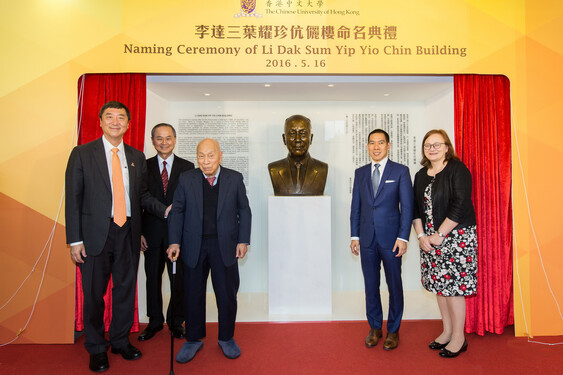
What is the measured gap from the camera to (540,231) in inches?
123

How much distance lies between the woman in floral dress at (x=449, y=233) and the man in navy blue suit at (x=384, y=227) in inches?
6.5

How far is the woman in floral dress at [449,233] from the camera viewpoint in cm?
253

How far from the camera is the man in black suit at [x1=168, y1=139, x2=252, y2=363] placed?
2520mm

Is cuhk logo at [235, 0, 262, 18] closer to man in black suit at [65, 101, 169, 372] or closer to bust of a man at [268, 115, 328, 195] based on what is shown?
bust of a man at [268, 115, 328, 195]

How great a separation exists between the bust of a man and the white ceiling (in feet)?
1.37

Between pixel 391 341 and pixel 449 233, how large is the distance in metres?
0.98

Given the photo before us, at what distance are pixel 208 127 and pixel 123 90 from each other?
127cm

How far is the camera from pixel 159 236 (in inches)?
118

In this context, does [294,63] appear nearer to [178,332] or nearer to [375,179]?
[375,179]

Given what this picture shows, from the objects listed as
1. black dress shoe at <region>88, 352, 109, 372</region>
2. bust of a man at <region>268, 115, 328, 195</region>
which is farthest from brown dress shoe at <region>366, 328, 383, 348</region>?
black dress shoe at <region>88, 352, 109, 372</region>

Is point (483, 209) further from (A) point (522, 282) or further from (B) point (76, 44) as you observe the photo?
(B) point (76, 44)

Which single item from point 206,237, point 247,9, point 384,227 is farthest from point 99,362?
point 247,9

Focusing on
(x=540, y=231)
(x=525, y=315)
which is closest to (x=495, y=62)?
(x=540, y=231)

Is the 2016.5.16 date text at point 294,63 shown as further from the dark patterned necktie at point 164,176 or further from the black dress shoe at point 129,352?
the black dress shoe at point 129,352
